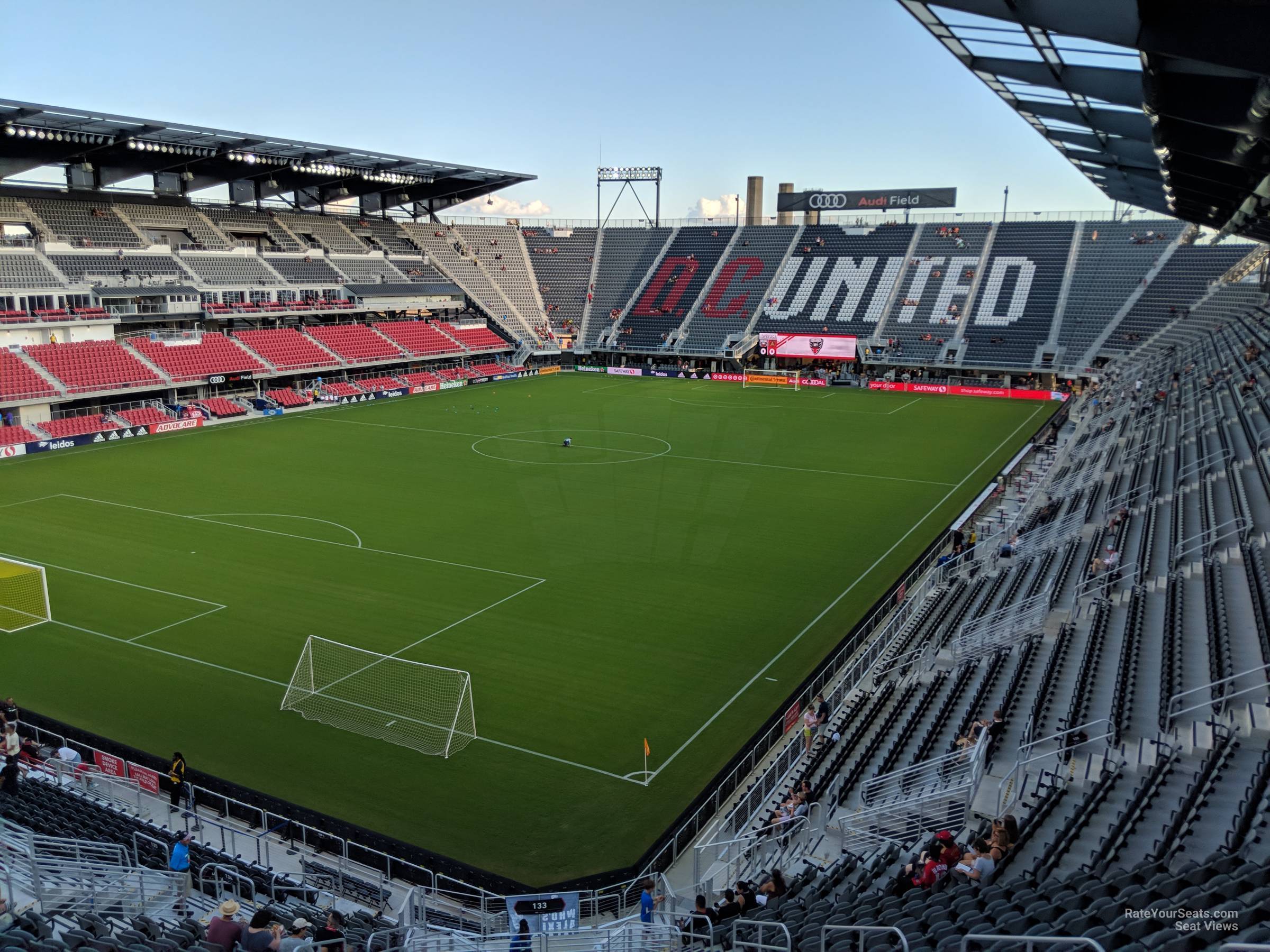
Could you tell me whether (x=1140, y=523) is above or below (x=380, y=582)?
above

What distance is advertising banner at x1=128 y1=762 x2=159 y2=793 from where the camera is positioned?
14.8 meters

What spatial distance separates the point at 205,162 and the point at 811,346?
44660 mm

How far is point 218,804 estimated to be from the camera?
567 inches

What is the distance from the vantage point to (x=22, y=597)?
73.1 feet

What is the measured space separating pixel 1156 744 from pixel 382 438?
3961 cm

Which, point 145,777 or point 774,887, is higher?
point 774,887

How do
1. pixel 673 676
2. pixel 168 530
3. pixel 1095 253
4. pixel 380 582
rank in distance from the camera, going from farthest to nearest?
pixel 1095 253
pixel 168 530
pixel 380 582
pixel 673 676

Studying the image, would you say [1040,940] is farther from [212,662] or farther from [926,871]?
[212,662]

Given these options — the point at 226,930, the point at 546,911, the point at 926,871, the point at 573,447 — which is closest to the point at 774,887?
the point at 926,871

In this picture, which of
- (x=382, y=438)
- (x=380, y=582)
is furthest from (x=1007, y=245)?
(x=380, y=582)

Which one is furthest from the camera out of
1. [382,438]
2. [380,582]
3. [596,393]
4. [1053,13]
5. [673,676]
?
[596,393]

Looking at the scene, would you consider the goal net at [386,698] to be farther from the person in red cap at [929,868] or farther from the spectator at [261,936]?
the person in red cap at [929,868]

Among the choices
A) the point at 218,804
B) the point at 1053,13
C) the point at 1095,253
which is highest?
the point at 1095,253

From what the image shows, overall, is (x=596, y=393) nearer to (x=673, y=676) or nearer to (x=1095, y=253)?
(x=1095, y=253)
